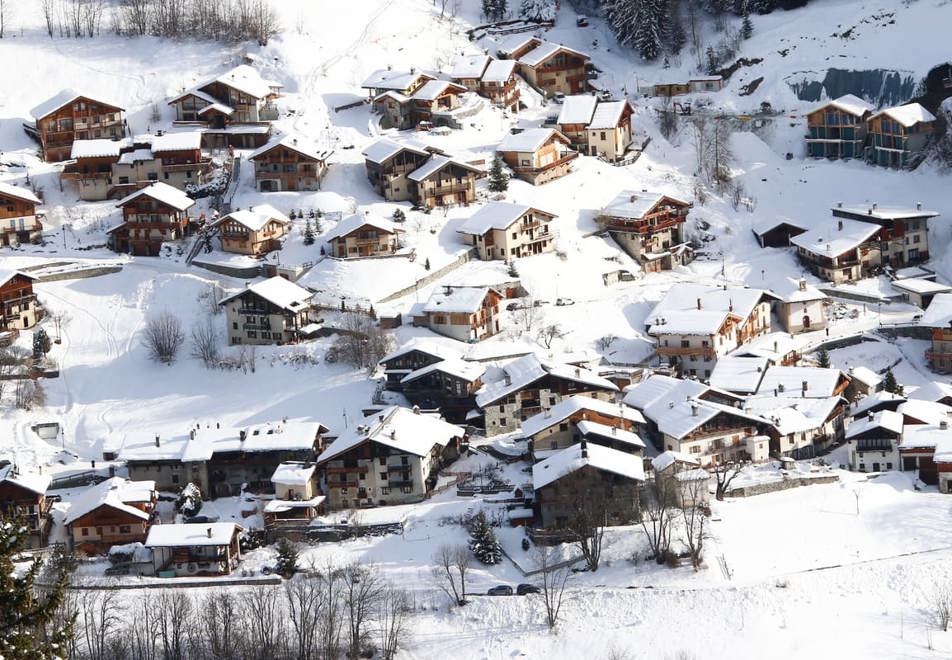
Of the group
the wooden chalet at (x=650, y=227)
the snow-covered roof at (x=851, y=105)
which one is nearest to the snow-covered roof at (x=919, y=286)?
the wooden chalet at (x=650, y=227)

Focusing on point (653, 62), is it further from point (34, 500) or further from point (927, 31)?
point (34, 500)

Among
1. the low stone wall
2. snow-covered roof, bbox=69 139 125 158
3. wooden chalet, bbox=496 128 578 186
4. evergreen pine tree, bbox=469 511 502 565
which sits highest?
snow-covered roof, bbox=69 139 125 158

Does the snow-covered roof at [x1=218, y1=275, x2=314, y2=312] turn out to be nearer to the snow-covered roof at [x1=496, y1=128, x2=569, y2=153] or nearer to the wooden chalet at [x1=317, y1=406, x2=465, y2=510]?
the wooden chalet at [x1=317, y1=406, x2=465, y2=510]

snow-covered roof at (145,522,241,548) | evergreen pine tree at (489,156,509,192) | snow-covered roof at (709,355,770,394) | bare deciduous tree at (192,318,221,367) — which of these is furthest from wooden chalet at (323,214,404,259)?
snow-covered roof at (145,522,241,548)

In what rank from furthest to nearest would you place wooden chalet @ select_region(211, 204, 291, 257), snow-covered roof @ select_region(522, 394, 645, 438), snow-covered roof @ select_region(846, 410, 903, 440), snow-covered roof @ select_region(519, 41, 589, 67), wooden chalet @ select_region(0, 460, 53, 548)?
1. snow-covered roof @ select_region(519, 41, 589, 67)
2. wooden chalet @ select_region(211, 204, 291, 257)
3. snow-covered roof @ select_region(522, 394, 645, 438)
4. snow-covered roof @ select_region(846, 410, 903, 440)
5. wooden chalet @ select_region(0, 460, 53, 548)

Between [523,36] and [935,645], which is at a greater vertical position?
[523,36]

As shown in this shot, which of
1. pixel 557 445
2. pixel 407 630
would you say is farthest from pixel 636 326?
pixel 407 630
